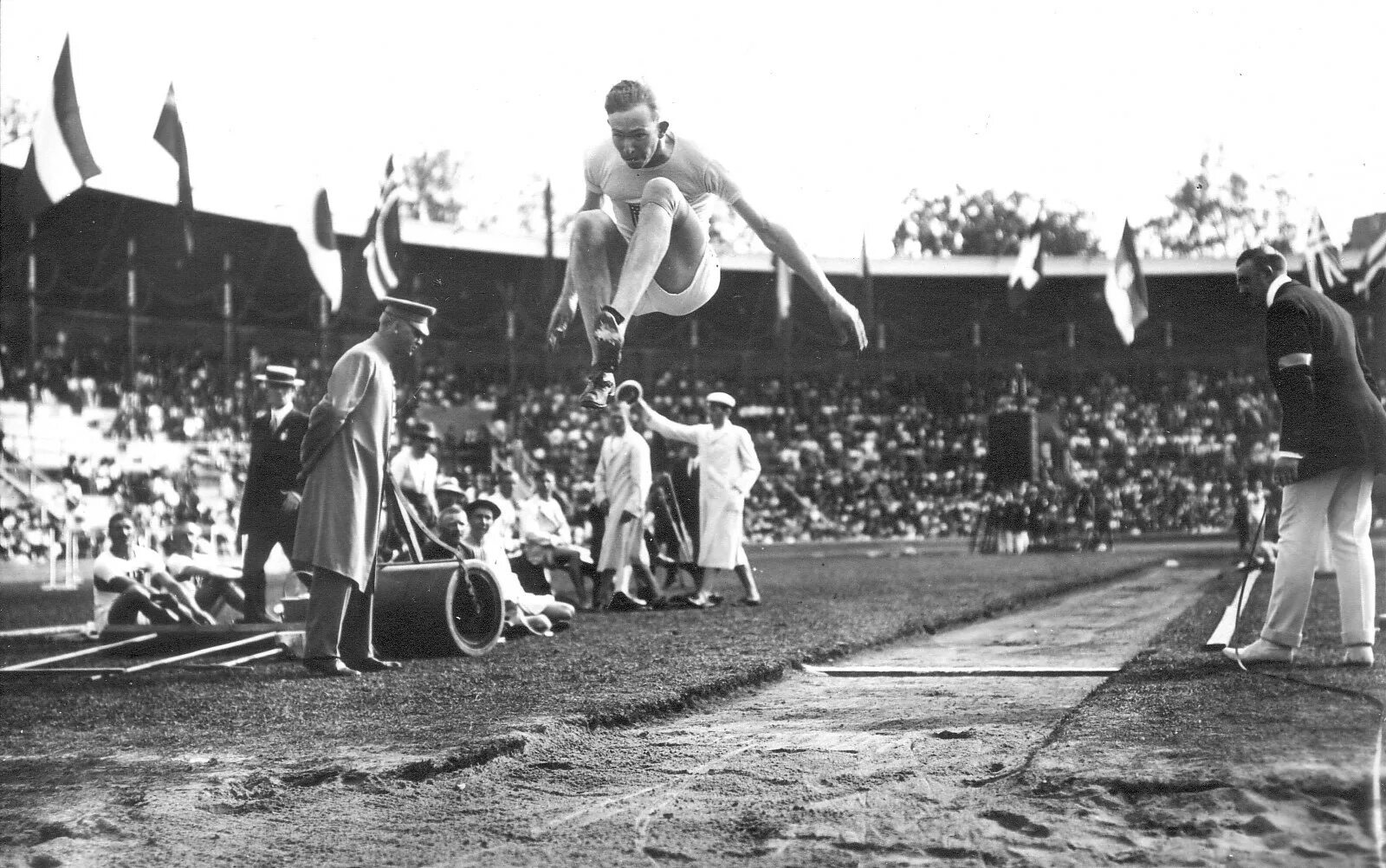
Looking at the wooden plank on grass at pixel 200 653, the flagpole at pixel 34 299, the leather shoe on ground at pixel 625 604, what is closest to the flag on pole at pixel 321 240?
the wooden plank on grass at pixel 200 653

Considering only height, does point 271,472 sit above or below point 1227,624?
above

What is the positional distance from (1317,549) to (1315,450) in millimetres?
607

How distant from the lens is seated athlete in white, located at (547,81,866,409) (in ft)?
10.7

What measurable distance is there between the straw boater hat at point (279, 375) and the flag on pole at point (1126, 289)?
543 cm

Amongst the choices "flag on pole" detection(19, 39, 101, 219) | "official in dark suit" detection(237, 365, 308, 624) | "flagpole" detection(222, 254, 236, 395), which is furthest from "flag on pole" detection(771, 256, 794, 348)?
"official in dark suit" detection(237, 365, 308, 624)

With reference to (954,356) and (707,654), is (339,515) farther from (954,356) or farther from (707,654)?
(954,356)

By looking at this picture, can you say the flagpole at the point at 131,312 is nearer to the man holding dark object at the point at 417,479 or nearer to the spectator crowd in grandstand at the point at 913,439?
the man holding dark object at the point at 417,479

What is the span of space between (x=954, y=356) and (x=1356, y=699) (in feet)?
6.20

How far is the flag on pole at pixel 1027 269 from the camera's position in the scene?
161 inches

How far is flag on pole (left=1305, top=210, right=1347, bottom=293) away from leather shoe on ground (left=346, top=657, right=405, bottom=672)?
16.3 feet

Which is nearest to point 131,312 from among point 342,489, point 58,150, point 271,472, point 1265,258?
point 271,472

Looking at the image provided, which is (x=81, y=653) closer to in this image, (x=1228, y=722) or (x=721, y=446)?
(x=721, y=446)

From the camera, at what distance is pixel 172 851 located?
12.7 ft

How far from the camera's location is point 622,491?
7.54m
